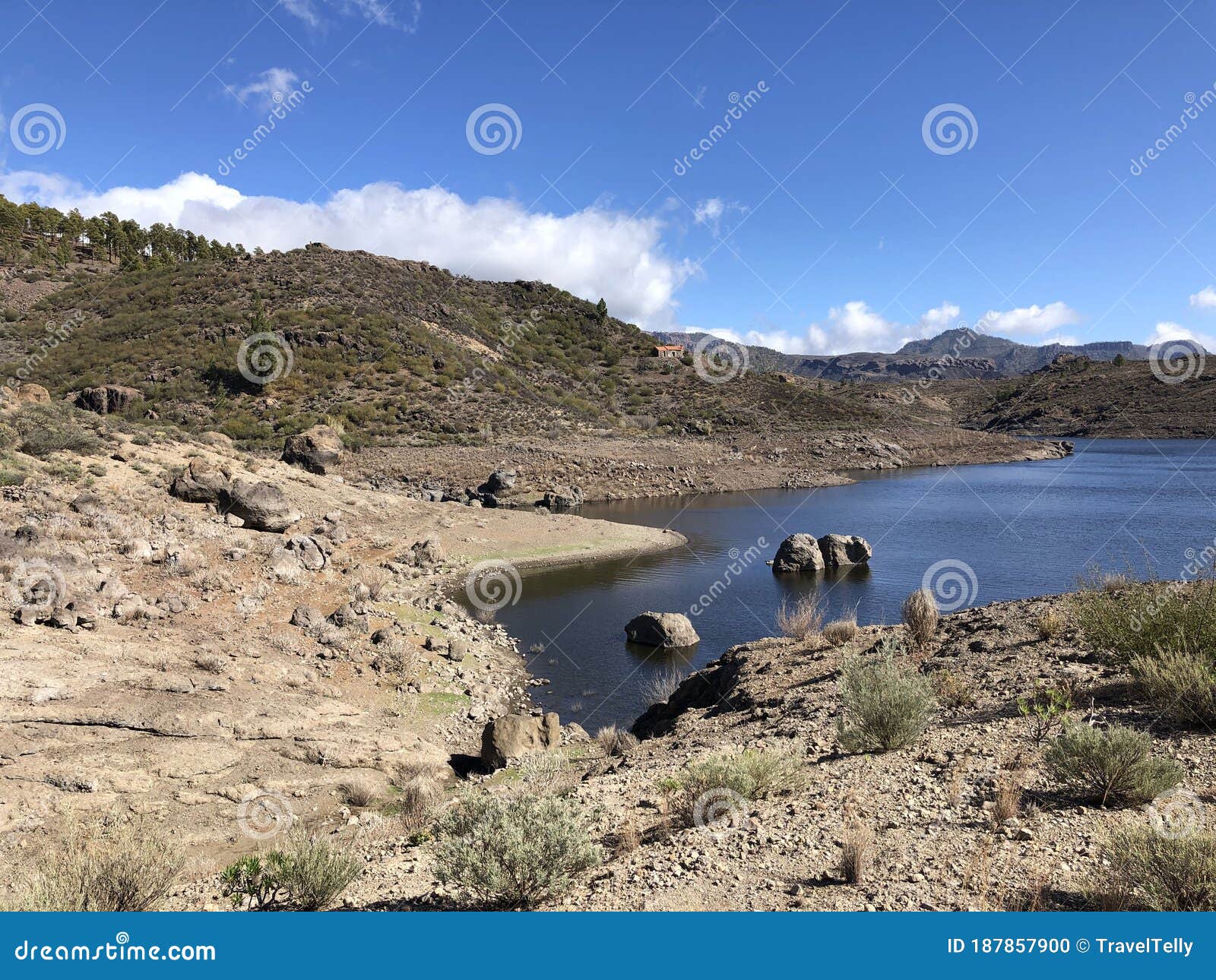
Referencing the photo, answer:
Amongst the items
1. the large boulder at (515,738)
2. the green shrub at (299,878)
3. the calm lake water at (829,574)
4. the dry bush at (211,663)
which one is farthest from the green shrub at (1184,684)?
the dry bush at (211,663)

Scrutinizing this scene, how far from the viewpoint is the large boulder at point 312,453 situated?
30.5m

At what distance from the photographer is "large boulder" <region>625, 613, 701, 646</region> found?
56.3 ft

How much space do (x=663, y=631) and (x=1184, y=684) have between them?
449 inches

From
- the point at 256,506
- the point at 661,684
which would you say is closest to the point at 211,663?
the point at 661,684

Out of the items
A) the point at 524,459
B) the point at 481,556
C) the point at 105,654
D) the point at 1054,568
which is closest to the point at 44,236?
the point at 524,459

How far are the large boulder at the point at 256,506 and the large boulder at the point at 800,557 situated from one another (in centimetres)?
1631

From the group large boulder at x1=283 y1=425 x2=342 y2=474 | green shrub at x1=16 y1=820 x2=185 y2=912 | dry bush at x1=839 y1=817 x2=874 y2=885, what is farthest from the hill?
green shrub at x1=16 y1=820 x2=185 y2=912

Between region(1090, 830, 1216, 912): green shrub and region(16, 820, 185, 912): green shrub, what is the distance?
→ 6.40 m

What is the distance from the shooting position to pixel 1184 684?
21.9 ft

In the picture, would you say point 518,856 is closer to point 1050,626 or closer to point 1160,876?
point 1160,876

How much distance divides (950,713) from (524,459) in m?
36.5

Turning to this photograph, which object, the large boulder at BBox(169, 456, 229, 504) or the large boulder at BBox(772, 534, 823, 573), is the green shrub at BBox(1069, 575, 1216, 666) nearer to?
the large boulder at BBox(772, 534, 823, 573)

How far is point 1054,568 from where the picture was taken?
23172 millimetres

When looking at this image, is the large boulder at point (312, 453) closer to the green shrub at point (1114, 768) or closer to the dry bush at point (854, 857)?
the dry bush at point (854, 857)
